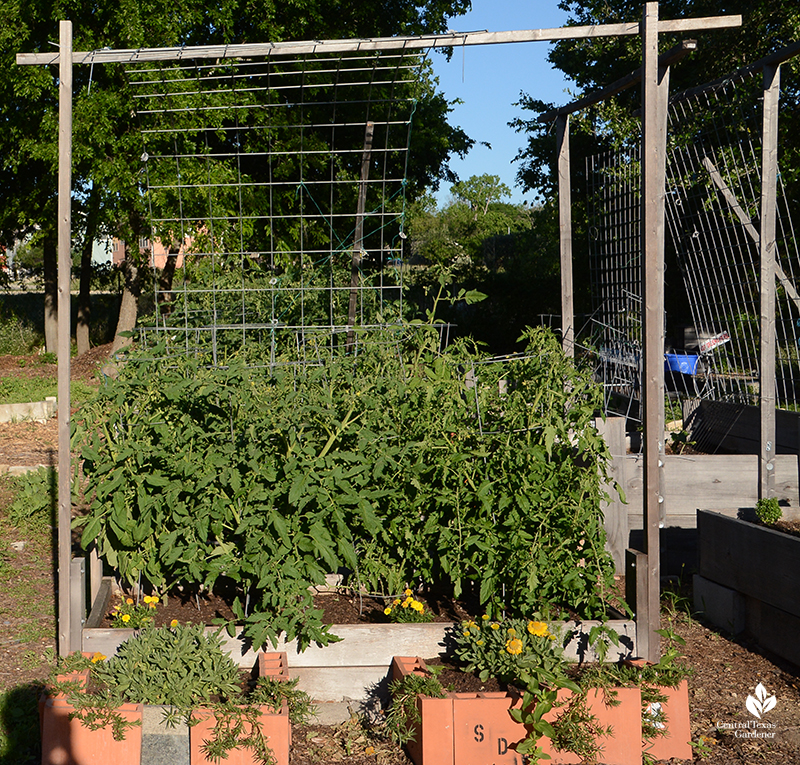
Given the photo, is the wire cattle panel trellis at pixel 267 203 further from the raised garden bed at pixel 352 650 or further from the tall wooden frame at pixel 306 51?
the raised garden bed at pixel 352 650

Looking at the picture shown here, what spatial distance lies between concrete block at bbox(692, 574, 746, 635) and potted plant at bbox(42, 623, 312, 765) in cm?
208

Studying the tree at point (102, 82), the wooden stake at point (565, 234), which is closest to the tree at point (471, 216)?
the tree at point (102, 82)

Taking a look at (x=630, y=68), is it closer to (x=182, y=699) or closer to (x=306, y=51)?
(x=306, y=51)

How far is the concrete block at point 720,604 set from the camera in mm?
3754

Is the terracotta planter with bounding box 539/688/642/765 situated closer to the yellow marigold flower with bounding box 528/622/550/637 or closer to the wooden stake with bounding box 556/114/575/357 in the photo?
the yellow marigold flower with bounding box 528/622/550/637

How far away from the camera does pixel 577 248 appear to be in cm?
1222

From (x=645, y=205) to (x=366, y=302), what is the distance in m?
3.32

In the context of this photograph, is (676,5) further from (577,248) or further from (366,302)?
(366,302)

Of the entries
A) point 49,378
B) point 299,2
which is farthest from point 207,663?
point 299,2

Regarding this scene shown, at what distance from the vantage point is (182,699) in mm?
2600

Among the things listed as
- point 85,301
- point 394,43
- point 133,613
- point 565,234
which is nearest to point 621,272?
point 565,234

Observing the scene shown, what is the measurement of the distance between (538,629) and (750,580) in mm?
→ 1393

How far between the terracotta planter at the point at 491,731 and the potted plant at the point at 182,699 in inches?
18.4

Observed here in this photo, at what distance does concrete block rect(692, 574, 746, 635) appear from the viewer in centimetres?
375
